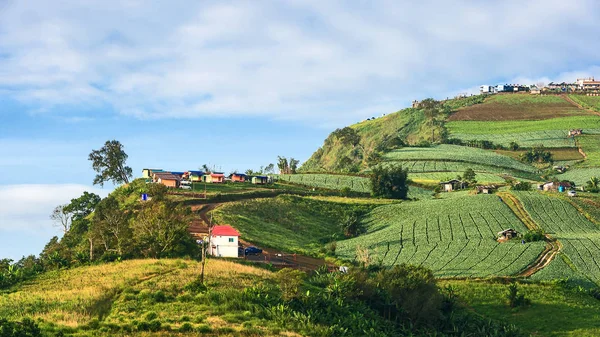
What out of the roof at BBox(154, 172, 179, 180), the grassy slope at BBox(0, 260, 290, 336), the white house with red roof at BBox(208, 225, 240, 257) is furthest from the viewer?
the roof at BBox(154, 172, 179, 180)

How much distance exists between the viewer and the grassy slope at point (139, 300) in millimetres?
48188

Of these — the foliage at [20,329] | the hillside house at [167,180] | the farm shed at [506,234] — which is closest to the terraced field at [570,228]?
the farm shed at [506,234]

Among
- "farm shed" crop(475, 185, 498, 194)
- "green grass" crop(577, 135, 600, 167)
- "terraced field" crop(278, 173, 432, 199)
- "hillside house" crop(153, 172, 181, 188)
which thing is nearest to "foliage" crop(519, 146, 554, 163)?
"green grass" crop(577, 135, 600, 167)

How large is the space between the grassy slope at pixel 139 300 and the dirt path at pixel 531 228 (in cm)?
3566

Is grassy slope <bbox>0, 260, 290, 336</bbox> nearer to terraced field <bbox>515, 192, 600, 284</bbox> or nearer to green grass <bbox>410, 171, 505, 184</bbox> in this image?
terraced field <bbox>515, 192, 600, 284</bbox>

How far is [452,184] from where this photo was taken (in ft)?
494

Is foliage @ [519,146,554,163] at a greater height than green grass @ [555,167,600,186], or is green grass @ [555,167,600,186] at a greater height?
foliage @ [519,146,554,163]

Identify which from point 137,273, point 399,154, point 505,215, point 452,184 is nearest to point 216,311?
point 137,273

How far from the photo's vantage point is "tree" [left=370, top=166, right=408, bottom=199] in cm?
14000

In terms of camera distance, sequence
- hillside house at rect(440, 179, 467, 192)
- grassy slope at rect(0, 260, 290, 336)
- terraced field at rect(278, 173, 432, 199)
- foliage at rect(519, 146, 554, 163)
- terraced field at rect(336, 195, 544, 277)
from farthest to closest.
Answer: foliage at rect(519, 146, 554, 163) → hillside house at rect(440, 179, 467, 192) → terraced field at rect(278, 173, 432, 199) → terraced field at rect(336, 195, 544, 277) → grassy slope at rect(0, 260, 290, 336)

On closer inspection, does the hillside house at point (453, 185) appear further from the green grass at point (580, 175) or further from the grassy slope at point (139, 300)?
the grassy slope at point (139, 300)

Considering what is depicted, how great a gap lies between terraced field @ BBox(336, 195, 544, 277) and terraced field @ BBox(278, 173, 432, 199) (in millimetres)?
20960

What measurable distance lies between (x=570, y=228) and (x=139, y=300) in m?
75.0

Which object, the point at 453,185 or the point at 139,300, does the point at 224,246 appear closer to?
the point at 139,300
